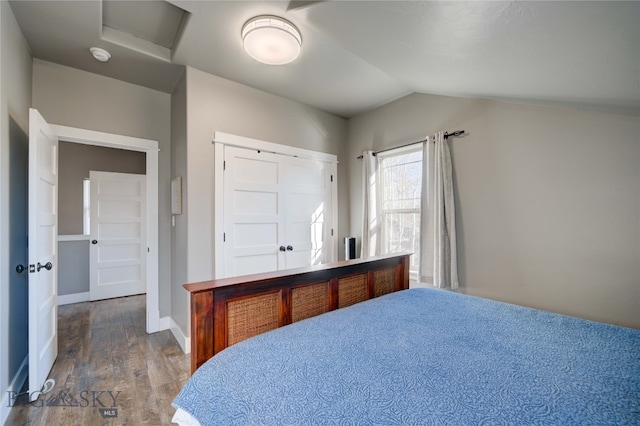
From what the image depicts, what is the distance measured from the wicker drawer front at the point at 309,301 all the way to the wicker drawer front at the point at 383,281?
20.0 inches

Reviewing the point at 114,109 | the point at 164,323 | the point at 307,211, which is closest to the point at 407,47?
the point at 307,211

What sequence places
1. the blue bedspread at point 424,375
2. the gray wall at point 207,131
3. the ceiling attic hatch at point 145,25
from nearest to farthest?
1. the blue bedspread at point 424,375
2. the ceiling attic hatch at point 145,25
3. the gray wall at point 207,131

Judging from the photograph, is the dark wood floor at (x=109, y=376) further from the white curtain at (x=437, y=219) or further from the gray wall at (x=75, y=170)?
the white curtain at (x=437, y=219)

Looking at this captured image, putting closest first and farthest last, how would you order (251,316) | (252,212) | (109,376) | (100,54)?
(251,316)
(109,376)
(100,54)
(252,212)

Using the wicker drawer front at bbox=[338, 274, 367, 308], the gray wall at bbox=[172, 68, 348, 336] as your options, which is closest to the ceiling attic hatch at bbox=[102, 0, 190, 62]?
the gray wall at bbox=[172, 68, 348, 336]

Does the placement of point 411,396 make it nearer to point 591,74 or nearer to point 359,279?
point 359,279

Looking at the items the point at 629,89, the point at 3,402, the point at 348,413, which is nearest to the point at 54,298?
the point at 3,402

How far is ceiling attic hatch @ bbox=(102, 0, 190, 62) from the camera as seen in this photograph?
202cm

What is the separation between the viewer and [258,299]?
1460 mm

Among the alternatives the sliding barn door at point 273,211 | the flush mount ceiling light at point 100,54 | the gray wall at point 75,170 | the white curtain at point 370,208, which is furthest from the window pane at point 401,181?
the gray wall at point 75,170

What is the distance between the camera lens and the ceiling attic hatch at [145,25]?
202 cm

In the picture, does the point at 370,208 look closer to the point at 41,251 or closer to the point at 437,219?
the point at 437,219

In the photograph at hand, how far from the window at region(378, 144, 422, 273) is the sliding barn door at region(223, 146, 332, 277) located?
761mm

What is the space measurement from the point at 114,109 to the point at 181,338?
2.44 metres
